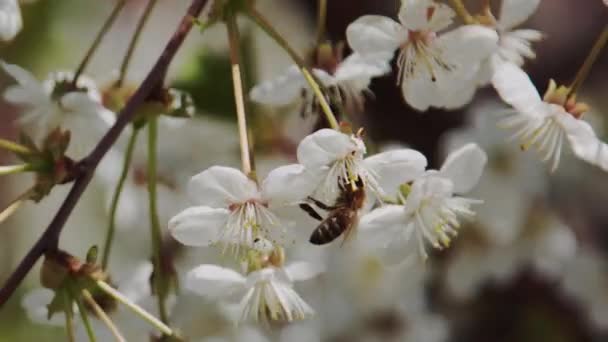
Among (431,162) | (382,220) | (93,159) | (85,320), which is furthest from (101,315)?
(431,162)

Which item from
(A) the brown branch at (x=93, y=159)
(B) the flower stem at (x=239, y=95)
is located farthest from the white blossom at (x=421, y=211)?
(A) the brown branch at (x=93, y=159)

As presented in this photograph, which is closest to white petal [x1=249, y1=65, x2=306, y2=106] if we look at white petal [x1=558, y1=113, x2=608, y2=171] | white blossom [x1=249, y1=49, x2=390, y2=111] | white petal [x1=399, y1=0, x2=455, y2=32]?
white blossom [x1=249, y1=49, x2=390, y2=111]

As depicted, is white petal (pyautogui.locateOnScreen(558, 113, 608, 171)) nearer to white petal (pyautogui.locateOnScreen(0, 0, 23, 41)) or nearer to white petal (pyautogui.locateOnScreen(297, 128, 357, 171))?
white petal (pyautogui.locateOnScreen(297, 128, 357, 171))

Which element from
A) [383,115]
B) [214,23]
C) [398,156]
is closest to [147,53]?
[383,115]

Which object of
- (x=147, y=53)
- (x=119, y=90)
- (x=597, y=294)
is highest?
(x=119, y=90)

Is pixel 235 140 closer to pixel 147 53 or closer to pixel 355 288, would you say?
pixel 355 288
